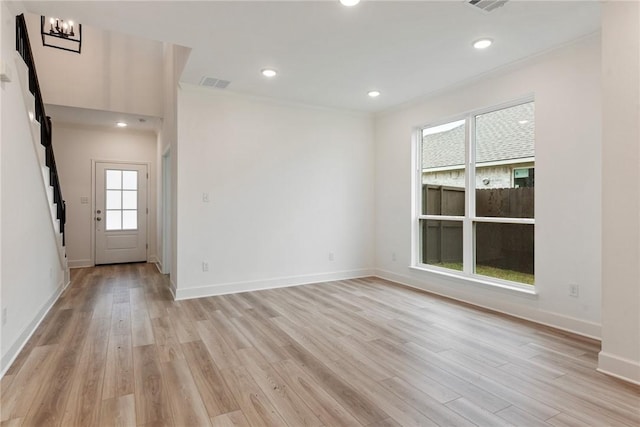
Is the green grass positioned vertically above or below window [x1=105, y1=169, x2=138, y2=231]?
below

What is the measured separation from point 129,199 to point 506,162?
688 centimetres

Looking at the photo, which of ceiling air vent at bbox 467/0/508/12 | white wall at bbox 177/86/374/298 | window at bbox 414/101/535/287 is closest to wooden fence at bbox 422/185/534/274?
window at bbox 414/101/535/287

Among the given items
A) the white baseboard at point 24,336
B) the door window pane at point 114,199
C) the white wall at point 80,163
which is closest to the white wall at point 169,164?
the door window pane at point 114,199

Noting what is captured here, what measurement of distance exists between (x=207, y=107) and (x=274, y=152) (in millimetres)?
1085

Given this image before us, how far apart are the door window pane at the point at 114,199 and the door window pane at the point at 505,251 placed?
21.9 ft

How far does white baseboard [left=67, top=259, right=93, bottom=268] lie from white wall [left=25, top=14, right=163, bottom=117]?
117 inches

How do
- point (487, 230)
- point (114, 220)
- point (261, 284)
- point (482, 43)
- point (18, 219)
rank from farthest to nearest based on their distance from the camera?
point (114, 220) → point (261, 284) → point (487, 230) → point (482, 43) → point (18, 219)

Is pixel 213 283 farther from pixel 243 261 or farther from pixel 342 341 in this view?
pixel 342 341

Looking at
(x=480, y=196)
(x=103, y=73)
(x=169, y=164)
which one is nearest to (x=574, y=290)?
(x=480, y=196)

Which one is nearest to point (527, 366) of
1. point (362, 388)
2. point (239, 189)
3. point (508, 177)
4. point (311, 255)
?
point (362, 388)

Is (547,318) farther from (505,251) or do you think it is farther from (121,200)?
(121,200)

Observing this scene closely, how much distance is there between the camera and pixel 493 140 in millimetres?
4059

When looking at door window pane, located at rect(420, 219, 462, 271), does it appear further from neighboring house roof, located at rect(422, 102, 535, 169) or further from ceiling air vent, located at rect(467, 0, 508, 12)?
ceiling air vent, located at rect(467, 0, 508, 12)

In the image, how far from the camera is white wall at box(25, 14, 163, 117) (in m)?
5.44
